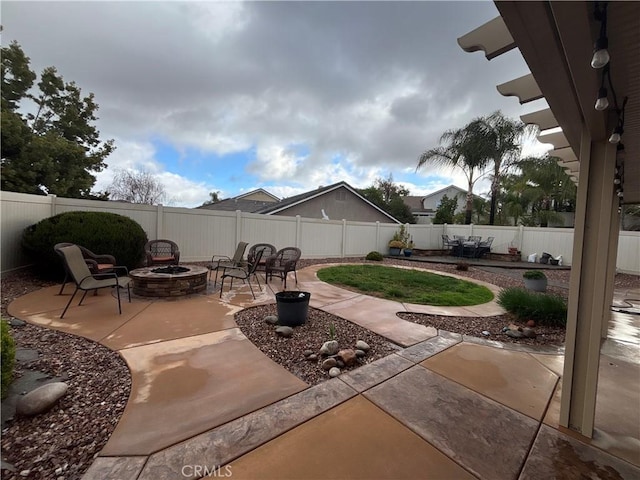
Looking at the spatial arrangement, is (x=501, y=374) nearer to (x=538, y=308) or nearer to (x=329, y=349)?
(x=329, y=349)

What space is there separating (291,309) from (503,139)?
51.9ft

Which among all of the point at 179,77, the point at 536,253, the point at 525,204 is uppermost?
the point at 179,77

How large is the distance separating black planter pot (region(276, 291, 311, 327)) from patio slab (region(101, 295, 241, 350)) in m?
0.70

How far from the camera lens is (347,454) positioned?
1.63 m

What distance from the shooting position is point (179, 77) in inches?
295

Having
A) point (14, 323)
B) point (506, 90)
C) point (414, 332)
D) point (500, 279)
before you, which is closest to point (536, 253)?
point (500, 279)

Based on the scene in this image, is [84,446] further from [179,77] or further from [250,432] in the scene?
[179,77]

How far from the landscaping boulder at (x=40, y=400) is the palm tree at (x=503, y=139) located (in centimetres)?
1754

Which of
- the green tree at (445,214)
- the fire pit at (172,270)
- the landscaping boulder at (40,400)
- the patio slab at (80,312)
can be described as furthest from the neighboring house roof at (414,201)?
the landscaping boulder at (40,400)

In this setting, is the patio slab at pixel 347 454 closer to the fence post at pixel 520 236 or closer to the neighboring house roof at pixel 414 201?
the fence post at pixel 520 236

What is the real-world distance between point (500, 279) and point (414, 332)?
6.74 meters

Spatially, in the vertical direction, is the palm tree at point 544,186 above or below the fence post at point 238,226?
above

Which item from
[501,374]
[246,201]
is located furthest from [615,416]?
[246,201]

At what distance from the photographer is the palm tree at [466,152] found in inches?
558
